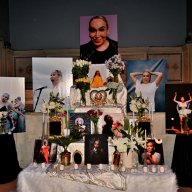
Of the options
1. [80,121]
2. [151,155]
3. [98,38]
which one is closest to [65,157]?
[80,121]

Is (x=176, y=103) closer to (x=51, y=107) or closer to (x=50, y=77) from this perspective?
(x=51, y=107)

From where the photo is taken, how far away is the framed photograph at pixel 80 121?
4254mm

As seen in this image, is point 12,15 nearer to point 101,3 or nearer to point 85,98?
point 101,3

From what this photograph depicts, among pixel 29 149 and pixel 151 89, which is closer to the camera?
pixel 29 149

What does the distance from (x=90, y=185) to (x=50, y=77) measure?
3.24m

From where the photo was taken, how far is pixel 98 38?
728 cm

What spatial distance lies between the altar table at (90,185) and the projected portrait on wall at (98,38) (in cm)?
400

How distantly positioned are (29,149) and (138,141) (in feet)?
8.67

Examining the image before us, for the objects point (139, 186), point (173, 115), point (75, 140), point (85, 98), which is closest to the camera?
point (139, 186)

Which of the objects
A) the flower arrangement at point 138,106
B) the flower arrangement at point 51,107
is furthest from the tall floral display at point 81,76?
the flower arrangement at point 138,106

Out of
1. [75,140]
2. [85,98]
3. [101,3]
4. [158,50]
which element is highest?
[101,3]

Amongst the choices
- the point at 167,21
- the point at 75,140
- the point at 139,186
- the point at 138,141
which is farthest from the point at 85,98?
the point at 167,21

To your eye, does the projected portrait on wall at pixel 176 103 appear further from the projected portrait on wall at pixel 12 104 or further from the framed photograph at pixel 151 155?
the projected portrait on wall at pixel 12 104

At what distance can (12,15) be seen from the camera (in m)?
7.39
